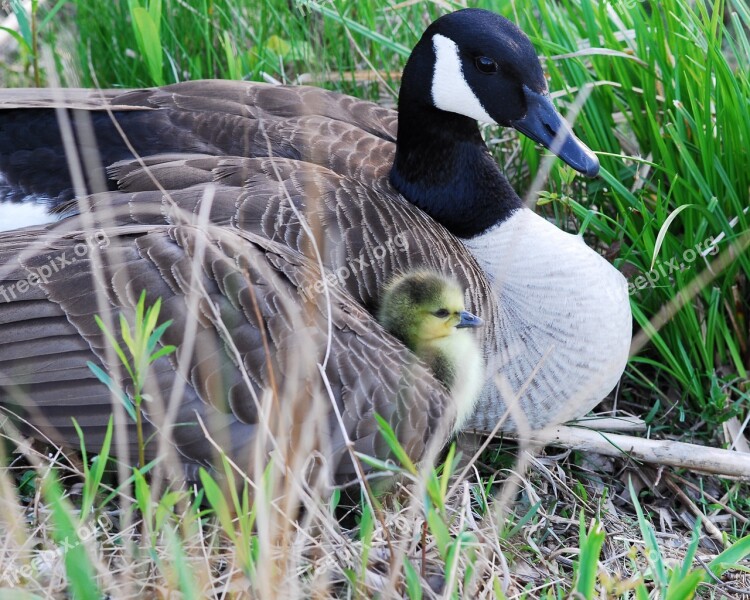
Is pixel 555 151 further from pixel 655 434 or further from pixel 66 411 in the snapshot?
pixel 66 411

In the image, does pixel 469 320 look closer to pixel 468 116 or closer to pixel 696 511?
pixel 468 116

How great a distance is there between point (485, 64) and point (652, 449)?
1312 millimetres

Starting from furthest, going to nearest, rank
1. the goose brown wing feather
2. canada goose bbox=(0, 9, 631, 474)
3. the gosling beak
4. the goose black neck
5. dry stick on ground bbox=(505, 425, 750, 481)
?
the goose black neck, dry stick on ground bbox=(505, 425, 750, 481), canada goose bbox=(0, 9, 631, 474), the gosling beak, the goose brown wing feather

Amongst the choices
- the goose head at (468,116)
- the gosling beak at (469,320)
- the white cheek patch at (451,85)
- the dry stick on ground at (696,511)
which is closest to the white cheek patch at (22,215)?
the goose head at (468,116)

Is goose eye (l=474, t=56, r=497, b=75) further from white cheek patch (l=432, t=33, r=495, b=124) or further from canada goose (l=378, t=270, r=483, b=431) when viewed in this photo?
canada goose (l=378, t=270, r=483, b=431)

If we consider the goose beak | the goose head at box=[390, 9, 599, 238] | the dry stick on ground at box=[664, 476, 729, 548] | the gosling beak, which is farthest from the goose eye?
the dry stick on ground at box=[664, 476, 729, 548]

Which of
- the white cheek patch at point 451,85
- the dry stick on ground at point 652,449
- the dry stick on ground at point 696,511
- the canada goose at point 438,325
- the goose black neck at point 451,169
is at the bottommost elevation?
the dry stick on ground at point 696,511

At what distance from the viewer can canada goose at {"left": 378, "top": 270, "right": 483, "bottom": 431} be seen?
267 centimetres

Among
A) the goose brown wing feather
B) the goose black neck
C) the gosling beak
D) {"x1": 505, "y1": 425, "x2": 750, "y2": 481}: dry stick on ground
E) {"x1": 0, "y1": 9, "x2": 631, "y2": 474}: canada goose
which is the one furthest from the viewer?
the goose black neck

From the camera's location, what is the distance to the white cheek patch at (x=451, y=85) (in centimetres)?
306

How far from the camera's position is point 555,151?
2.95 meters

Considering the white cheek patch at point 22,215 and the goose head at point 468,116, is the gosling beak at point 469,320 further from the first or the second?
the white cheek patch at point 22,215

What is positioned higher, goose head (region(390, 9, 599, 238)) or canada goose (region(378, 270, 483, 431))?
goose head (region(390, 9, 599, 238))

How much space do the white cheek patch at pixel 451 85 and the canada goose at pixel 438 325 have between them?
62 centimetres
